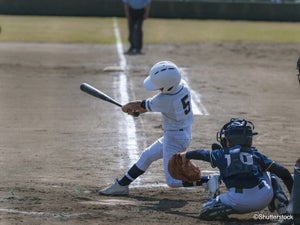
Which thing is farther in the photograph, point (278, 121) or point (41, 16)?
point (41, 16)

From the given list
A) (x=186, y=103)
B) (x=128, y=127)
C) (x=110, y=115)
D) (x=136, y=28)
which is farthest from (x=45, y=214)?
(x=136, y=28)

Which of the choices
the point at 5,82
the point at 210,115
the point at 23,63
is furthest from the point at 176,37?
the point at 210,115

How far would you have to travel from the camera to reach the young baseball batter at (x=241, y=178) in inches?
279

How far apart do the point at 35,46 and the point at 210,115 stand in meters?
12.1

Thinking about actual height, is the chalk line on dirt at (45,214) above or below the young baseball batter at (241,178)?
below

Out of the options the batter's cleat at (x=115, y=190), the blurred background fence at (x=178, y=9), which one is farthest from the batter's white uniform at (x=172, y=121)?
the blurred background fence at (x=178, y=9)

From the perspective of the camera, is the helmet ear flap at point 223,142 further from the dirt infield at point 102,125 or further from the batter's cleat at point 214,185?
the dirt infield at point 102,125

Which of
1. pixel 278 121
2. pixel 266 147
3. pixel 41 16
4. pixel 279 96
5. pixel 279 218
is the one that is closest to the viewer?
pixel 279 218

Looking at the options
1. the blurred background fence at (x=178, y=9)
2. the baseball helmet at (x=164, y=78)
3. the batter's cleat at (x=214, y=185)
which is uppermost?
the baseball helmet at (x=164, y=78)

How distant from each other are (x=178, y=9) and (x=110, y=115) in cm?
2551

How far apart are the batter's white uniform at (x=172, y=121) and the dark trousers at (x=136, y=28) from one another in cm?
1506

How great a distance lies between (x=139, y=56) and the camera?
22453 mm

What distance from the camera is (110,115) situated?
1343 cm

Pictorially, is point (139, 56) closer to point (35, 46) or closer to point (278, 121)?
point (35, 46)
